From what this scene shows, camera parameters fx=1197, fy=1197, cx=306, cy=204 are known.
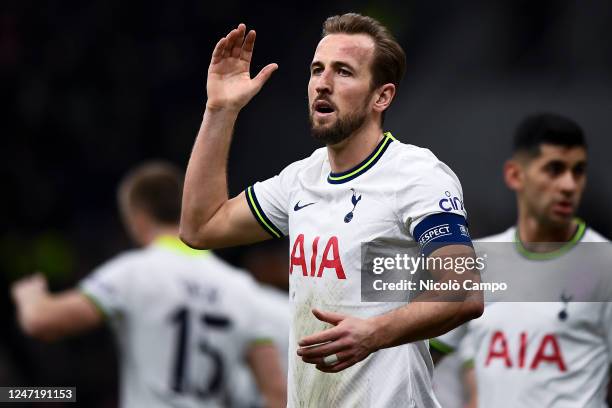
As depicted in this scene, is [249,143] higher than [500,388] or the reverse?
higher

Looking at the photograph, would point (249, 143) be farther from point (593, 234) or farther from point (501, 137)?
point (593, 234)

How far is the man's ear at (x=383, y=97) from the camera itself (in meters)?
5.03

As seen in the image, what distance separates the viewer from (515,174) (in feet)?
23.0

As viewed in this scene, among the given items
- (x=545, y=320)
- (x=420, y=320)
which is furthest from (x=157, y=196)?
(x=420, y=320)

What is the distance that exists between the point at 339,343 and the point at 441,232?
627 mm

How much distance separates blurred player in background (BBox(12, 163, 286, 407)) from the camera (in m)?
7.40

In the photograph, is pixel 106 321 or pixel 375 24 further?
pixel 106 321

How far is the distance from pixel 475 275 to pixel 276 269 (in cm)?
762

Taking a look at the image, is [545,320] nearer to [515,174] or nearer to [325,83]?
[515,174]

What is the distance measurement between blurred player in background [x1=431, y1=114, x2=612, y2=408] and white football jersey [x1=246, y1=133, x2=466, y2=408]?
4.86ft

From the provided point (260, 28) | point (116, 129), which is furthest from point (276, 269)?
point (260, 28)

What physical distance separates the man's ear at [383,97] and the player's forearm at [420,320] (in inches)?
40.0

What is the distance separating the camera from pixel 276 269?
11961mm

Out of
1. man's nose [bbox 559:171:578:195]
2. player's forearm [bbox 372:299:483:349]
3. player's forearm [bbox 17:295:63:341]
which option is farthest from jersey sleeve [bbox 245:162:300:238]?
player's forearm [bbox 17:295:63:341]
